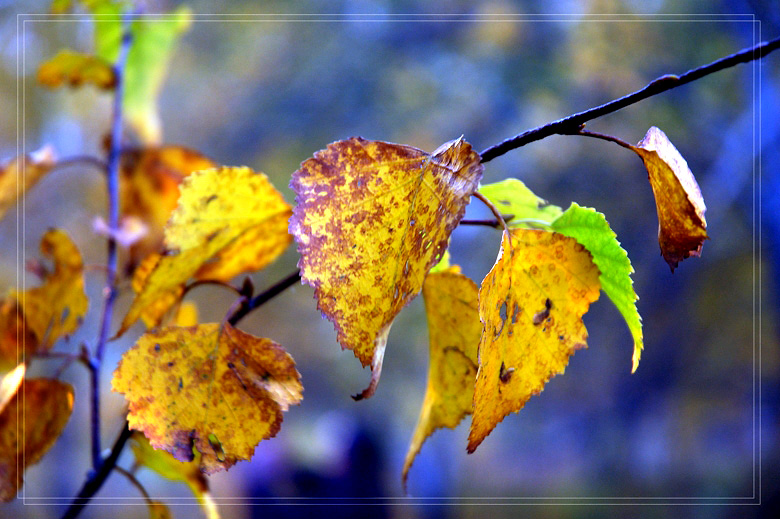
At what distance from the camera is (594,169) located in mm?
1676

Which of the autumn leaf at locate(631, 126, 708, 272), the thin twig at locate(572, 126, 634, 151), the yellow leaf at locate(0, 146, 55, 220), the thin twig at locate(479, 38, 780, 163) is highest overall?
the yellow leaf at locate(0, 146, 55, 220)

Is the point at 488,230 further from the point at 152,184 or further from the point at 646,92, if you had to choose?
the point at 646,92

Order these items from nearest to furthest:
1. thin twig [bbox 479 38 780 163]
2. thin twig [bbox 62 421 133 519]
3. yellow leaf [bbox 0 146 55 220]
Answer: thin twig [bbox 479 38 780 163] → thin twig [bbox 62 421 133 519] → yellow leaf [bbox 0 146 55 220]

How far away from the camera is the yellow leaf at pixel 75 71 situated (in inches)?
17.1

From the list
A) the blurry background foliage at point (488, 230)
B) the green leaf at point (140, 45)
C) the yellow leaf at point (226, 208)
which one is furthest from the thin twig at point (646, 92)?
the blurry background foliage at point (488, 230)

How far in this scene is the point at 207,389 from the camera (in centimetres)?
24

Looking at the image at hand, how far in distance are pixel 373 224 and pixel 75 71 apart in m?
0.39

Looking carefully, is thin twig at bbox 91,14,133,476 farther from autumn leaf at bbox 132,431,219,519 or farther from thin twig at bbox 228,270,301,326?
thin twig at bbox 228,270,301,326

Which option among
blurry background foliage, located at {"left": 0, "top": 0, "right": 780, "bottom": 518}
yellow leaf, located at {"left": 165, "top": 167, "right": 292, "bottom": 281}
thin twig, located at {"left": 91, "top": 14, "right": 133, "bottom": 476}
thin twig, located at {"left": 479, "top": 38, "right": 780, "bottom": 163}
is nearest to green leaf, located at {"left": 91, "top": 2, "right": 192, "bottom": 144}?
thin twig, located at {"left": 91, "top": 14, "right": 133, "bottom": 476}

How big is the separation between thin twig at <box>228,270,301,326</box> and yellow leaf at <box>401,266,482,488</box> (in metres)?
0.06

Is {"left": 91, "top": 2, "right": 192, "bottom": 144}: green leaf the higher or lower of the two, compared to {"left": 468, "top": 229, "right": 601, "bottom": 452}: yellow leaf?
higher

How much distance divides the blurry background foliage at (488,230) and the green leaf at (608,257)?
116 cm

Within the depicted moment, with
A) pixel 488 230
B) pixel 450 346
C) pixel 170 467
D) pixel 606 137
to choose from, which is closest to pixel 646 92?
pixel 606 137

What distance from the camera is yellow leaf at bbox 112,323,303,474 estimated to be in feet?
0.75
